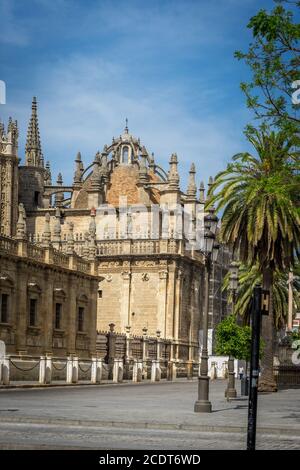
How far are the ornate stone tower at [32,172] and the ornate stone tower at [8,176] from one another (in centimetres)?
894

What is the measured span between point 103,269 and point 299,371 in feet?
92.3

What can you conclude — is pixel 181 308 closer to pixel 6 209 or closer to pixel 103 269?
pixel 103 269

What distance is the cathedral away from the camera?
70812mm

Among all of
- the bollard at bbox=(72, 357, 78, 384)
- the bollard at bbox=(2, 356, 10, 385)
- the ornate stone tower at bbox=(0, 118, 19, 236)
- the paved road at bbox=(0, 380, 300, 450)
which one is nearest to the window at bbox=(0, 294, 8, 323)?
the bollard at bbox=(72, 357, 78, 384)

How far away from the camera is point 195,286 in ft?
252

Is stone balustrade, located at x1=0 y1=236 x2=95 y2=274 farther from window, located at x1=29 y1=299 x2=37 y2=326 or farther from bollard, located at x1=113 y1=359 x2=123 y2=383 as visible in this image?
bollard, located at x1=113 y1=359 x2=123 y2=383

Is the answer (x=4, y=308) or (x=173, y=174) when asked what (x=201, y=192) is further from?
(x=4, y=308)

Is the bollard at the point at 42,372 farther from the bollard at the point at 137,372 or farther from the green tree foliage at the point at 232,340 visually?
the bollard at the point at 137,372

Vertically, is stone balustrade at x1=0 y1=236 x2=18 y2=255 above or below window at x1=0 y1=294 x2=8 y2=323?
above

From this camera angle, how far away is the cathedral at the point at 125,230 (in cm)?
7081

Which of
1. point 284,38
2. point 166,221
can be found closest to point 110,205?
point 166,221

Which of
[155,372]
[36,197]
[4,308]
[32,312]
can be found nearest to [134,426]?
[4,308]

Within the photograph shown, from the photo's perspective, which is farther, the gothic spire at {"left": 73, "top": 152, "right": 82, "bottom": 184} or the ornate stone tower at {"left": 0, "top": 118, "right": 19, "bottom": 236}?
the gothic spire at {"left": 73, "top": 152, "right": 82, "bottom": 184}

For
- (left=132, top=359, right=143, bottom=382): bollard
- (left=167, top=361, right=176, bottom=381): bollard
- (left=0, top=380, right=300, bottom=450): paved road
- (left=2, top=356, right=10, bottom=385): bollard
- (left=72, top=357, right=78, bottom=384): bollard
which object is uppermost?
(left=0, top=380, right=300, bottom=450): paved road
